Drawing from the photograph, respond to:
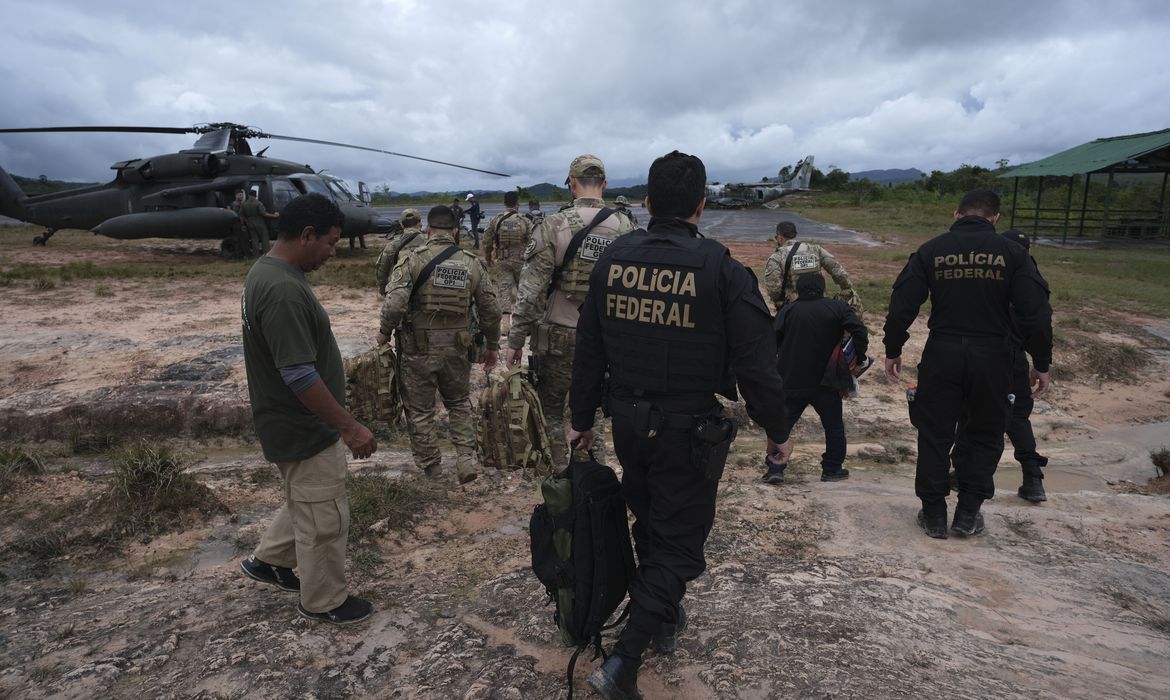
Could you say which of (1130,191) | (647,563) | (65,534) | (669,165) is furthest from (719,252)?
(1130,191)

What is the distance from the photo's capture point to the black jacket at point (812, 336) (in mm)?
4473

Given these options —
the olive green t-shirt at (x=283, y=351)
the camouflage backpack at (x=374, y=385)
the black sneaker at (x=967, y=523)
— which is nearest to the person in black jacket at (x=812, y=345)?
the black sneaker at (x=967, y=523)

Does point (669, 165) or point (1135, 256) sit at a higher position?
point (669, 165)

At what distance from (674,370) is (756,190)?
4365cm

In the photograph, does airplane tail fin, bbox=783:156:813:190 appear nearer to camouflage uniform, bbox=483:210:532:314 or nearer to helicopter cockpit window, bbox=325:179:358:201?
helicopter cockpit window, bbox=325:179:358:201

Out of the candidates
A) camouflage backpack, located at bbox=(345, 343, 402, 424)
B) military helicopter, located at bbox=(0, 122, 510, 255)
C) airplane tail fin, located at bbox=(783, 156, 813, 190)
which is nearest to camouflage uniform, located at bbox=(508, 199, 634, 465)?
camouflage backpack, located at bbox=(345, 343, 402, 424)

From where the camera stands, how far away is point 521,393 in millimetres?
4051

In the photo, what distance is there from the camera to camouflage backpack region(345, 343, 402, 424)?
4.53 metres

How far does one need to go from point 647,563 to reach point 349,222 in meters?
14.7

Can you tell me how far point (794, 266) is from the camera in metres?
5.88

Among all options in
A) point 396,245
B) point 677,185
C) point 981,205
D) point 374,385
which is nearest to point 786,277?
point 981,205

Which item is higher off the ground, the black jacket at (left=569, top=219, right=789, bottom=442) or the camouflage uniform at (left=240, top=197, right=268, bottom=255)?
the camouflage uniform at (left=240, top=197, right=268, bottom=255)

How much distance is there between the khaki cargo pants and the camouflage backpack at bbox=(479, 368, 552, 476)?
128 centimetres

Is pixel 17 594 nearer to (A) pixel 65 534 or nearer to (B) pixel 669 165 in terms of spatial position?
(A) pixel 65 534
